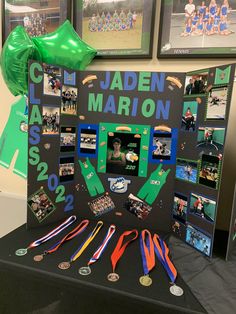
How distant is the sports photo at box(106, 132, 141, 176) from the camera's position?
104 centimetres

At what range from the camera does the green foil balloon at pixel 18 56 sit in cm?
98

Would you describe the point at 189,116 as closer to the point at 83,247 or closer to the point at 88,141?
the point at 88,141

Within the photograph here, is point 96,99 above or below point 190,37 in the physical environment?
below

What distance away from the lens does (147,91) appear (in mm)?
995

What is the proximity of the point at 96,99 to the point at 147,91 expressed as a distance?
22 cm

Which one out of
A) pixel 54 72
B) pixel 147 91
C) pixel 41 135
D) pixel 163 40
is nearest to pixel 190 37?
pixel 163 40

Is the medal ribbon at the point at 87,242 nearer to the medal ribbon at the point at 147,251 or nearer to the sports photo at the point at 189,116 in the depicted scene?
the medal ribbon at the point at 147,251

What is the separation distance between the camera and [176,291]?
680 millimetres


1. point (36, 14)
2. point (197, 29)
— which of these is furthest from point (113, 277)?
point (36, 14)

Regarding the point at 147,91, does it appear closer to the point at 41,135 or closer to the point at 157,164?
the point at 157,164

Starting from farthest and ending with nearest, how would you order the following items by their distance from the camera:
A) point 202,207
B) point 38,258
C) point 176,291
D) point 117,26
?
1. point 117,26
2. point 202,207
3. point 38,258
4. point 176,291

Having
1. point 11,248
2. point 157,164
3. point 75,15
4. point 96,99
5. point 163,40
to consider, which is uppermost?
point 75,15

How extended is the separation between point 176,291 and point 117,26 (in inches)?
44.3

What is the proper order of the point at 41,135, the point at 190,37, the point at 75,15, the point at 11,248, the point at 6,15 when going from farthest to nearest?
the point at 6,15
the point at 75,15
the point at 190,37
the point at 41,135
the point at 11,248
